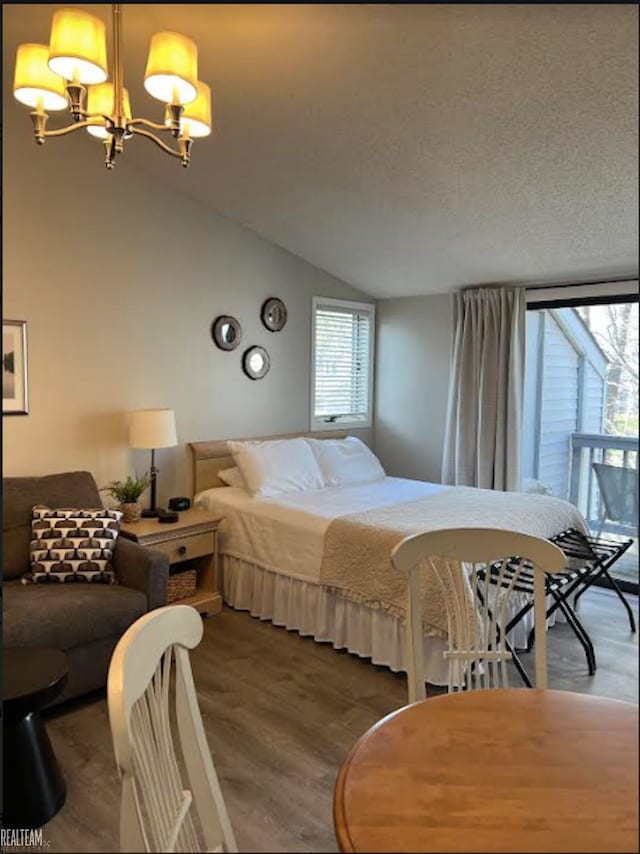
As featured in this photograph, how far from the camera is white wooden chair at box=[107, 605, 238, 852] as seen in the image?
Result: 750 mm

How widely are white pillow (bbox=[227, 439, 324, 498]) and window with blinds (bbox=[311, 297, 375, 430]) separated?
410 millimetres

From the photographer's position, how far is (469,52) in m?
1.11

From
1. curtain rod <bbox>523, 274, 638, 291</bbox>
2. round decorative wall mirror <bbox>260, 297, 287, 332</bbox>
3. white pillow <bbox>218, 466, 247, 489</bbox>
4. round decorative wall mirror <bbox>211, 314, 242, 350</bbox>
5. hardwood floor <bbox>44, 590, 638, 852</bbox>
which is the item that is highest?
round decorative wall mirror <bbox>260, 297, 287, 332</bbox>

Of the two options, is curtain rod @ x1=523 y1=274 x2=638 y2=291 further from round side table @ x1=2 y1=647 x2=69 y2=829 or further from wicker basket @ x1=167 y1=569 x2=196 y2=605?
wicker basket @ x1=167 y1=569 x2=196 y2=605

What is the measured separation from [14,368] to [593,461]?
1267mm

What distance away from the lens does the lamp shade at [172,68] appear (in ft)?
3.10

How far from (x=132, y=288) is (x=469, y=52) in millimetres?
1733

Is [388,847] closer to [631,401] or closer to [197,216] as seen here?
[631,401]

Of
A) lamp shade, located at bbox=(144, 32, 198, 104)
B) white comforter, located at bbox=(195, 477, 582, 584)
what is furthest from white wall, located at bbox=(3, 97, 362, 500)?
white comforter, located at bbox=(195, 477, 582, 584)

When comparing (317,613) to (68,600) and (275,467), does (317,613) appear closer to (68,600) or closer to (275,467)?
(275,467)

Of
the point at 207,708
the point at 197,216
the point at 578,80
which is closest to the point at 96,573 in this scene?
the point at 207,708

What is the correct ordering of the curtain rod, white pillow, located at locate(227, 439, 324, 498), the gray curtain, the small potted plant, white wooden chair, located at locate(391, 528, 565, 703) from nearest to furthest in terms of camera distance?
1. the curtain rod
2. white wooden chair, located at locate(391, 528, 565, 703)
3. the gray curtain
4. the small potted plant
5. white pillow, located at locate(227, 439, 324, 498)

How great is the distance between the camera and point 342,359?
11.6ft

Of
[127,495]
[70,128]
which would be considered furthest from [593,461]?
[127,495]
